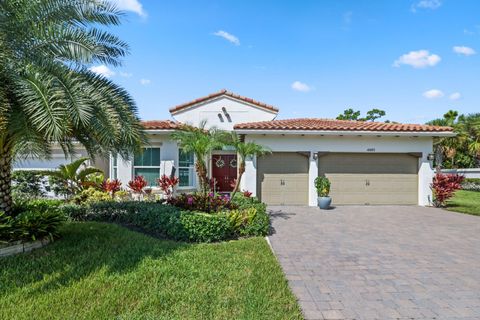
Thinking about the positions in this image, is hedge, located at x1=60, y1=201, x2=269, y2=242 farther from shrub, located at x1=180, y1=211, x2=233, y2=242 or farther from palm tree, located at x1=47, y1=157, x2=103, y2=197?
palm tree, located at x1=47, y1=157, x2=103, y2=197

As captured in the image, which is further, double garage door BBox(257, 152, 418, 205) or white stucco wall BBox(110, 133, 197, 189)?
double garage door BBox(257, 152, 418, 205)

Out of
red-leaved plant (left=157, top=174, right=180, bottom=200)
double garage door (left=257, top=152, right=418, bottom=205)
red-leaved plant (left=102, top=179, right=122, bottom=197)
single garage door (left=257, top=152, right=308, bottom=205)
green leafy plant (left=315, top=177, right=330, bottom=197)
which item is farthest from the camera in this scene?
double garage door (left=257, top=152, right=418, bottom=205)

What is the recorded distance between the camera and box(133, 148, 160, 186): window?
46.2ft

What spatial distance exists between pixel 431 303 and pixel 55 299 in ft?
18.7

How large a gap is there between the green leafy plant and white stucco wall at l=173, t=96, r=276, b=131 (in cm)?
690

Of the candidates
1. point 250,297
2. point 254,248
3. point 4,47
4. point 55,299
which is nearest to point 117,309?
point 55,299

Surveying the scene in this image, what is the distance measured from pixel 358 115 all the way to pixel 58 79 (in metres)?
51.5

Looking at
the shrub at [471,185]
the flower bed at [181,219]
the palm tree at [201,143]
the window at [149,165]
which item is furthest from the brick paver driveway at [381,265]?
the shrub at [471,185]

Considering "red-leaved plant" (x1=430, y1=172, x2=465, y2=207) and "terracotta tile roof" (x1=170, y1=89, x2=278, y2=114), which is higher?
"terracotta tile roof" (x1=170, y1=89, x2=278, y2=114)

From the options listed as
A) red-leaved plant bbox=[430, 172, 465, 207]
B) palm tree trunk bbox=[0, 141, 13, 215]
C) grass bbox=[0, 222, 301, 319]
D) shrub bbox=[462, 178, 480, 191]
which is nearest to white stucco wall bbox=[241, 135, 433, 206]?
red-leaved plant bbox=[430, 172, 465, 207]

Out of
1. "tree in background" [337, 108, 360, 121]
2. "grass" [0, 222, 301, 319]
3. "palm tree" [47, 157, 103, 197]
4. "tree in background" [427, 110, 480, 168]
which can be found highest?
"tree in background" [337, 108, 360, 121]

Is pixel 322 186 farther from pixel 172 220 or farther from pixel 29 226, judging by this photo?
pixel 29 226

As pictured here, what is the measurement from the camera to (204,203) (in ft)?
29.2

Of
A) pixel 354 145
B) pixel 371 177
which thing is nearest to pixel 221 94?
pixel 354 145
